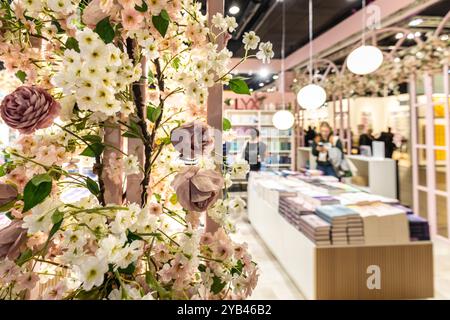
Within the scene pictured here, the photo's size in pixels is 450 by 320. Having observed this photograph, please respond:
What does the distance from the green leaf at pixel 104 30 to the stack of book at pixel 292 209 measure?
265 centimetres

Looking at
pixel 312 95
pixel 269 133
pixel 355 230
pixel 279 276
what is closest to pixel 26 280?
pixel 355 230

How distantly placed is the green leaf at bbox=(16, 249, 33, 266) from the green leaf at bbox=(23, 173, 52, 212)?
4.2 inches

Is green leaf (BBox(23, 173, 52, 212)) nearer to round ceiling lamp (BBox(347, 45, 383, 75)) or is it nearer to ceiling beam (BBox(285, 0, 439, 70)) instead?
round ceiling lamp (BBox(347, 45, 383, 75))

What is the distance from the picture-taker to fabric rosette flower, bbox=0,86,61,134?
54cm

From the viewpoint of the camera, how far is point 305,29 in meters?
6.33

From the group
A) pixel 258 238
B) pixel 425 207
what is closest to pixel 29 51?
pixel 258 238

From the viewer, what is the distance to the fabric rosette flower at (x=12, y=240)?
1.82 ft

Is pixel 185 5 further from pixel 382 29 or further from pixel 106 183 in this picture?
pixel 382 29

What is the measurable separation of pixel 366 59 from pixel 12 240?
330cm

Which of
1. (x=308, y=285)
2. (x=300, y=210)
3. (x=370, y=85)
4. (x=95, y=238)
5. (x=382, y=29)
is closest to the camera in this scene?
(x=95, y=238)

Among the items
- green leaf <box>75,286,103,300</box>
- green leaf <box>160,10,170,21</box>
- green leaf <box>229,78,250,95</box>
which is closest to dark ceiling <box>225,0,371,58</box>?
green leaf <box>229,78,250,95</box>

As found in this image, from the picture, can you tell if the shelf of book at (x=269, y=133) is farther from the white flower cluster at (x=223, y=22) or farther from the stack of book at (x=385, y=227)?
the white flower cluster at (x=223, y=22)

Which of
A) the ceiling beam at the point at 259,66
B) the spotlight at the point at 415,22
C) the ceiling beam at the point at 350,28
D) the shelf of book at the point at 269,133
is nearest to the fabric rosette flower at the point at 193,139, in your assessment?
the ceiling beam at the point at 350,28
